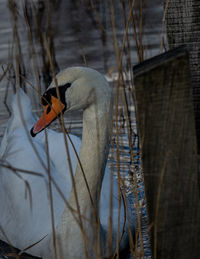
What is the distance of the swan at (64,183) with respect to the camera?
273 centimetres

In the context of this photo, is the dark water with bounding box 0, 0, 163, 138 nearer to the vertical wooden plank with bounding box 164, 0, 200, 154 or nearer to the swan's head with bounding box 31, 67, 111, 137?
the swan's head with bounding box 31, 67, 111, 137

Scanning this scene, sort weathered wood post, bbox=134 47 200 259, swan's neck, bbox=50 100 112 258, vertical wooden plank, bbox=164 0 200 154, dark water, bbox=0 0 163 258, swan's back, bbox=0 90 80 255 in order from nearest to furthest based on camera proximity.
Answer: weathered wood post, bbox=134 47 200 259 → vertical wooden plank, bbox=164 0 200 154 → swan's neck, bbox=50 100 112 258 → swan's back, bbox=0 90 80 255 → dark water, bbox=0 0 163 258

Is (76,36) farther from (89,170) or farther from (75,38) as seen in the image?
(89,170)

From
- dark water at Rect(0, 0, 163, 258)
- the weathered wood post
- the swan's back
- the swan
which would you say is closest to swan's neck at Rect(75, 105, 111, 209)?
the swan

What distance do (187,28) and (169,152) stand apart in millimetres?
708

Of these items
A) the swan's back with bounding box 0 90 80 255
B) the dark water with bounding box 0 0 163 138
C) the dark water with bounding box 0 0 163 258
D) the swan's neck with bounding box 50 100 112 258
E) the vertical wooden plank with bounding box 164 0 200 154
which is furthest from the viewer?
the dark water with bounding box 0 0 163 138

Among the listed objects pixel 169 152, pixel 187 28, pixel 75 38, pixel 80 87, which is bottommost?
pixel 169 152

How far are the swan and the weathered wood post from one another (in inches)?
8.4

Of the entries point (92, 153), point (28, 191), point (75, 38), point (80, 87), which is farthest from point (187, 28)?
point (75, 38)

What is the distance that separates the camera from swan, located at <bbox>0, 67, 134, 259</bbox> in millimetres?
2732

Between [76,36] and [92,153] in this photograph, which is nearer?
[92,153]

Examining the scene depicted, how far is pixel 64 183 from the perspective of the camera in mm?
3717

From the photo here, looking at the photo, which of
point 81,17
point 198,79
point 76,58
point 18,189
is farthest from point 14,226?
point 81,17

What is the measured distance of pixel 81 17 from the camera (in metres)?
8.29
